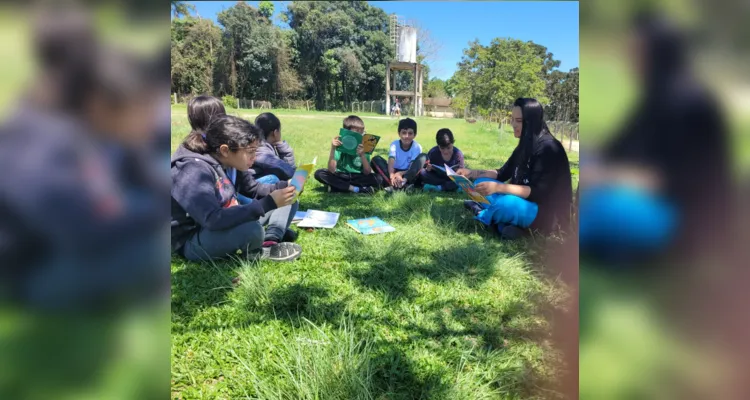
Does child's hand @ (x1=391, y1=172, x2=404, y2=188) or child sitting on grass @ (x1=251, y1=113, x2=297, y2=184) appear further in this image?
child's hand @ (x1=391, y1=172, x2=404, y2=188)

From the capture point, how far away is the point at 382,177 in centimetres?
611

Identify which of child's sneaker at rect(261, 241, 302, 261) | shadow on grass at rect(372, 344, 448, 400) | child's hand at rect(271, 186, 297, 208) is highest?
child's hand at rect(271, 186, 297, 208)

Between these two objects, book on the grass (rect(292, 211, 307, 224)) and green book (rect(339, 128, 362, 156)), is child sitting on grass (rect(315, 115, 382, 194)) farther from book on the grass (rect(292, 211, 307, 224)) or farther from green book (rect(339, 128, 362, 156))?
book on the grass (rect(292, 211, 307, 224))

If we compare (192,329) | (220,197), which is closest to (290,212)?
(220,197)

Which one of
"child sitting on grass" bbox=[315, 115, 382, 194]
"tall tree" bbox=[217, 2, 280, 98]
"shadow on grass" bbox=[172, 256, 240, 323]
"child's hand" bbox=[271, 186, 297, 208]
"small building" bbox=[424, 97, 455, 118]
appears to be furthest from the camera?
"tall tree" bbox=[217, 2, 280, 98]

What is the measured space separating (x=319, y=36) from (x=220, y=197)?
3473 centimetres

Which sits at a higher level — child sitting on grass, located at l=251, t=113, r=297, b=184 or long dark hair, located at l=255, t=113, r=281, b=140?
long dark hair, located at l=255, t=113, r=281, b=140

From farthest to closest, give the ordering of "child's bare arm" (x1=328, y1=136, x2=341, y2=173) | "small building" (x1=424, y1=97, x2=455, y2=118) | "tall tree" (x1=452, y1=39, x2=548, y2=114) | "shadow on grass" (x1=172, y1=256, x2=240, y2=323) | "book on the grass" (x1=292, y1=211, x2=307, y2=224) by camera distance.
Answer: "small building" (x1=424, y1=97, x2=455, y2=118)
"tall tree" (x1=452, y1=39, x2=548, y2=114)
"child's bare arm" (x1=328, y1=136, x2=341, y2=173)
"book on the grass" (x1=292, y1=211, x2=307, y2=224)
"shadow on grass" (x1=172, y1=256, x2=240, y2=323)

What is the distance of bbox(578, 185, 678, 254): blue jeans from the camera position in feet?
1.75

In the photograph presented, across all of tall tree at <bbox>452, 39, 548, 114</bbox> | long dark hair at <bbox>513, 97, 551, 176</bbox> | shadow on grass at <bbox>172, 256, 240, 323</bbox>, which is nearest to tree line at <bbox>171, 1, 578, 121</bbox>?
tall tree at <bbox>452, 39, 548, 114</bbox>

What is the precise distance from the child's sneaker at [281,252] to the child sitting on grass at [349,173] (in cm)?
258

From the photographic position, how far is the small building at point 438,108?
28306 mm

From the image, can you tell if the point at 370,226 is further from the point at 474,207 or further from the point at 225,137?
the point at 225,137

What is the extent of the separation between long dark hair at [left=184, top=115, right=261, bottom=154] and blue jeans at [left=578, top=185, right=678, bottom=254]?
2576 mm
